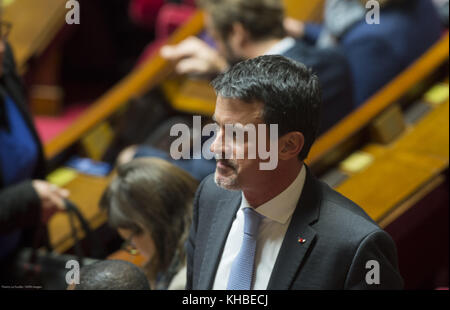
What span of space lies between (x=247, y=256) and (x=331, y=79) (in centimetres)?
103

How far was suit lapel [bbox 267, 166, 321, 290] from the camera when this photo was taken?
100 centimetres

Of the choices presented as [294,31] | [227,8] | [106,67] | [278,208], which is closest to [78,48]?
[106,67]

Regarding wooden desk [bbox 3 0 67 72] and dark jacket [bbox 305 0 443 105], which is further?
wooden desk [bbox 3 0 67 72]

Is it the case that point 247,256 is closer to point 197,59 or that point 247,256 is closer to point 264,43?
point 264,43

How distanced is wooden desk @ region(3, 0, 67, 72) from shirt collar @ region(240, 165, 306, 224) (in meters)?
2.66

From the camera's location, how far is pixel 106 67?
14.3 ft

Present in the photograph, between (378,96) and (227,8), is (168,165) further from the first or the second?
(378,96)

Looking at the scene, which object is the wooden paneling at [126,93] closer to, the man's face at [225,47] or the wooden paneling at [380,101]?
the man's face at [225,47]

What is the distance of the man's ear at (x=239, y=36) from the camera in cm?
200

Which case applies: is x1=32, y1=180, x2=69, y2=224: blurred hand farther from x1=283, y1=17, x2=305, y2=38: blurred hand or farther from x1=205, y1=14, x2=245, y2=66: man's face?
x1=283, y1=17, x2=305, y2=38: blurred hand

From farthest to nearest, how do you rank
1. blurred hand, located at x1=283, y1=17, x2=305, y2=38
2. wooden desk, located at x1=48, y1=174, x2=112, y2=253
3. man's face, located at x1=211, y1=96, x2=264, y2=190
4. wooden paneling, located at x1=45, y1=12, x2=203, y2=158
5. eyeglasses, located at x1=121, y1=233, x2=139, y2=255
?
wooden paneling, located at x1=45, y1=12, x2=203, y2=158, blurred hand, located at x1=283, y1=17, x2=305, y2=38, wooden desk, located at x1=48, y1=174, x2=112, y2=253, eyeglasses, located at x1=121, y1=233, x2=139, y2=255, man's face, located at x1=211, y1=96, x2=264, y2=190

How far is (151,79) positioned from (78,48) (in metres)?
1.72

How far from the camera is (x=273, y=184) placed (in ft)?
3.30

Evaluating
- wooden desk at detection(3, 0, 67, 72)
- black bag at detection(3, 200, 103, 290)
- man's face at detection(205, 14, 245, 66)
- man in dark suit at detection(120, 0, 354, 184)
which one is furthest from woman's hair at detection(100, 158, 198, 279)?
wooden desk at detection(3, 0, 67, 72)
